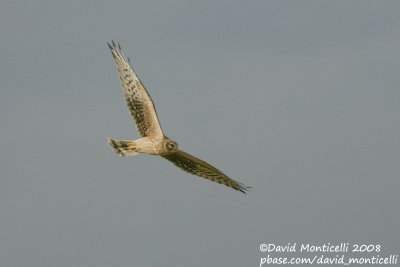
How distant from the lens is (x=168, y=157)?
17.8 meters

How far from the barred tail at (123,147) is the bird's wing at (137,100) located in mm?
356

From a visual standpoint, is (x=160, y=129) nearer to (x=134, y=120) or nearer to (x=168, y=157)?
(x=134, y=120)

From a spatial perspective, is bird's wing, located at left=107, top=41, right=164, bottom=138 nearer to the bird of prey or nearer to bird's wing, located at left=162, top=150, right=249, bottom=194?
the bird of prey

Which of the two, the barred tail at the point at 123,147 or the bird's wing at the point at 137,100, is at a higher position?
the bird's wing at the point at 137,100

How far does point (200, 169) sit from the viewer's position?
18.0 meters

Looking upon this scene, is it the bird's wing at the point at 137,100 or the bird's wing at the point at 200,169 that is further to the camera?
the bird's wing at the point at 200,169

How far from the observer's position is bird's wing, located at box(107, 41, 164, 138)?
16.1 meters

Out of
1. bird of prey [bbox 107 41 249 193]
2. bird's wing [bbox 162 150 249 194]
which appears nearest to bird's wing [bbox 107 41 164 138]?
bird of prey [bbox 107 41 249 193]

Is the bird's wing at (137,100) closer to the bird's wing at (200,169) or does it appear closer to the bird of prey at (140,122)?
the bird of prey at (140,122)

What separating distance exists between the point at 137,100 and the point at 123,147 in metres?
1.07

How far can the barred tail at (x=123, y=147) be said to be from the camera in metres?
16.4

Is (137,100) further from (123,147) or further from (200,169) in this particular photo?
(200,169)

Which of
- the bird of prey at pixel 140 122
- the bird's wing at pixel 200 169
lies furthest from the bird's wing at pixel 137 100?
the bird's wing at pixel 200 169

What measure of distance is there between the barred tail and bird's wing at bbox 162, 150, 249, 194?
1.32 meters
